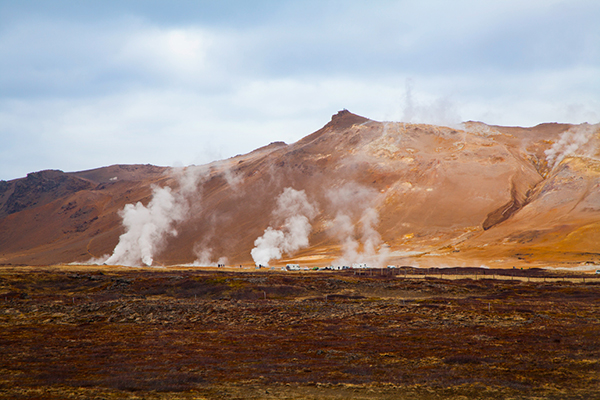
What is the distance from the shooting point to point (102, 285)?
2820 inches

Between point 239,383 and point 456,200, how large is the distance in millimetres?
170593

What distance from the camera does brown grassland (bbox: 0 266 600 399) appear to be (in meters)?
A: 19.1

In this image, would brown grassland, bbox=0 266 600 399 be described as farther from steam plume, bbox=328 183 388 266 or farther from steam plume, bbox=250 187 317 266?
steam plume, bbox=250 187 317 266

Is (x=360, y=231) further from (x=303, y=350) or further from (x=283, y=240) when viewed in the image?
(x=303, y=350)

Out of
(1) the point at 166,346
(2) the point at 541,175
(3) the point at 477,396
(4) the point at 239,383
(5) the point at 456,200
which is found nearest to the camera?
→ (3) the point at 477,396

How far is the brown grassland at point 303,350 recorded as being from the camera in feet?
62.6

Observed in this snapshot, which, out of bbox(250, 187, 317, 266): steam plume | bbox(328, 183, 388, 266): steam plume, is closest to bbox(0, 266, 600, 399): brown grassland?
bbox(328, 183, 388, 266): steam plume

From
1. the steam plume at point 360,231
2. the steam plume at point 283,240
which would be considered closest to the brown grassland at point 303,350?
the steam plume at point 360,231

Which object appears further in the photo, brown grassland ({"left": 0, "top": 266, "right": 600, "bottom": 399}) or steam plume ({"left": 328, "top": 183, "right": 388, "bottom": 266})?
steam plume ({"left": 328, "top": 183, "right": 388, "bottom": 266})

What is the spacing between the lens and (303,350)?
88.9 feet

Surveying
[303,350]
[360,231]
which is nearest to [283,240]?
[360,231]

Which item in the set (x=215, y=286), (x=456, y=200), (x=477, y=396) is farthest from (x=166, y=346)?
(x=456, y=200)

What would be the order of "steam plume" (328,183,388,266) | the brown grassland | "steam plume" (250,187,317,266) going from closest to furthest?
the brown grassland, "steam plume" (328,183,388,266), "steam plume" (250,187,317,266)

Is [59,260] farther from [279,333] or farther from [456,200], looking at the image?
[279,333]
